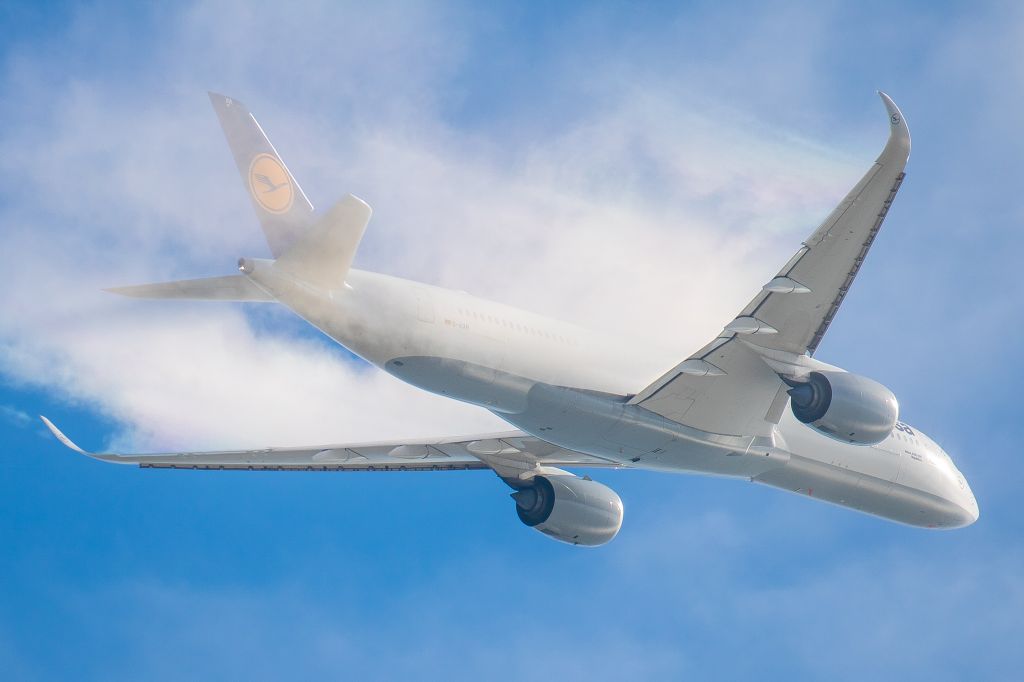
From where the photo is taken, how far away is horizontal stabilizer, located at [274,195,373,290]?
20.5 meters

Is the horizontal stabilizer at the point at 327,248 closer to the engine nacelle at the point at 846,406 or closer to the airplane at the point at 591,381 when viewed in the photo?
the airplane at the point at 591,381

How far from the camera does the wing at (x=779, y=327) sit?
20.8 metres

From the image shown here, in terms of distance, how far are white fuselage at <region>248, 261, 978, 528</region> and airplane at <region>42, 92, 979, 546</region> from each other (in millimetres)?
40

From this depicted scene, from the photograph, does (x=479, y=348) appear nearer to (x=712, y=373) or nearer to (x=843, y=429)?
(x=712, y=373)

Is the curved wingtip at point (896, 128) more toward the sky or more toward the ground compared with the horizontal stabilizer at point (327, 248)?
more toward the sky

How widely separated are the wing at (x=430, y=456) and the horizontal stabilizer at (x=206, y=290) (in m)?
7.91

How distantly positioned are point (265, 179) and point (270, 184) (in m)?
0.14

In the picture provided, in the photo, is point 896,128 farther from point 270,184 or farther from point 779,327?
point 270,184

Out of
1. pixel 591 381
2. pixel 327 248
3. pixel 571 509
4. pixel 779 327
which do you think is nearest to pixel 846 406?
pixel 779 327

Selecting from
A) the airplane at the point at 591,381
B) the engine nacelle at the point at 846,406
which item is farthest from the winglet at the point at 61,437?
the engine nacelle at the point at 846,406

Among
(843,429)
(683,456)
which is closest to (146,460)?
(683,456)

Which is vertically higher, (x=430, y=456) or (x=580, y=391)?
(x=580, y=391)

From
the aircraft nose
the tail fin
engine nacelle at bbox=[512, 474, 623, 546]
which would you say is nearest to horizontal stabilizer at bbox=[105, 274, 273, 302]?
the tail fin

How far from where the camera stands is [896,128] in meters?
19.9
